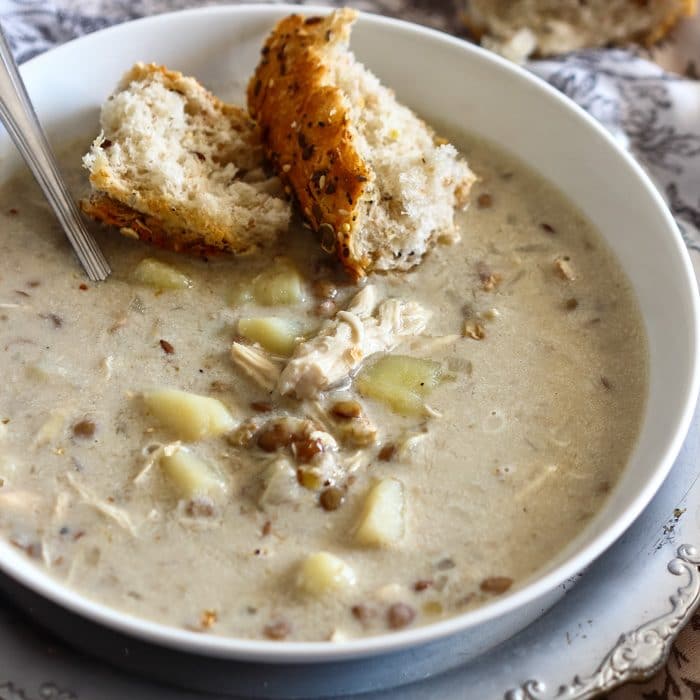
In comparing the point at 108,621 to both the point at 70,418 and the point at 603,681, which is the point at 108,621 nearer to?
the point at 70,418

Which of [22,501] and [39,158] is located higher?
[39,158]

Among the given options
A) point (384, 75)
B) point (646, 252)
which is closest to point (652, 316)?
point (646, 252)

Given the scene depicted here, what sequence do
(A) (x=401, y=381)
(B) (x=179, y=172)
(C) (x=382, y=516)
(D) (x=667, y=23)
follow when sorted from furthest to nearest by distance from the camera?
(D) (x=667, y=23) < (B) (x=179, y=172) < (A) (x=401, y=381) < (C) (x=382, y=516)

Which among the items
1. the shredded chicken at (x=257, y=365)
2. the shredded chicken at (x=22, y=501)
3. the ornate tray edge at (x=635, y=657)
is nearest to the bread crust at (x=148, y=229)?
the shredded chicken at (x=257, y=365)

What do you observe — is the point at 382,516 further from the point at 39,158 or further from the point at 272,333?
the point at 39,158

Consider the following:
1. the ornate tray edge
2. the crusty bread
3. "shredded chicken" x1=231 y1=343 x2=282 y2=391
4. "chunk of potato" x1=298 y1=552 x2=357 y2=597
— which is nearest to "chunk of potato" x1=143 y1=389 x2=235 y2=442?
"shredded chicken" x1=231 y1=343 x2=282 y2=391

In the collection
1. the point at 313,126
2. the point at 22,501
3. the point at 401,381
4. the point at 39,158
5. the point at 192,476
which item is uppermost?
the point at 313,126

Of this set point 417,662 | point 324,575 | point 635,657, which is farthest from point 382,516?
point 635,657

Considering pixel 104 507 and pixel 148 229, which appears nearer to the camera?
pixel 104 507
